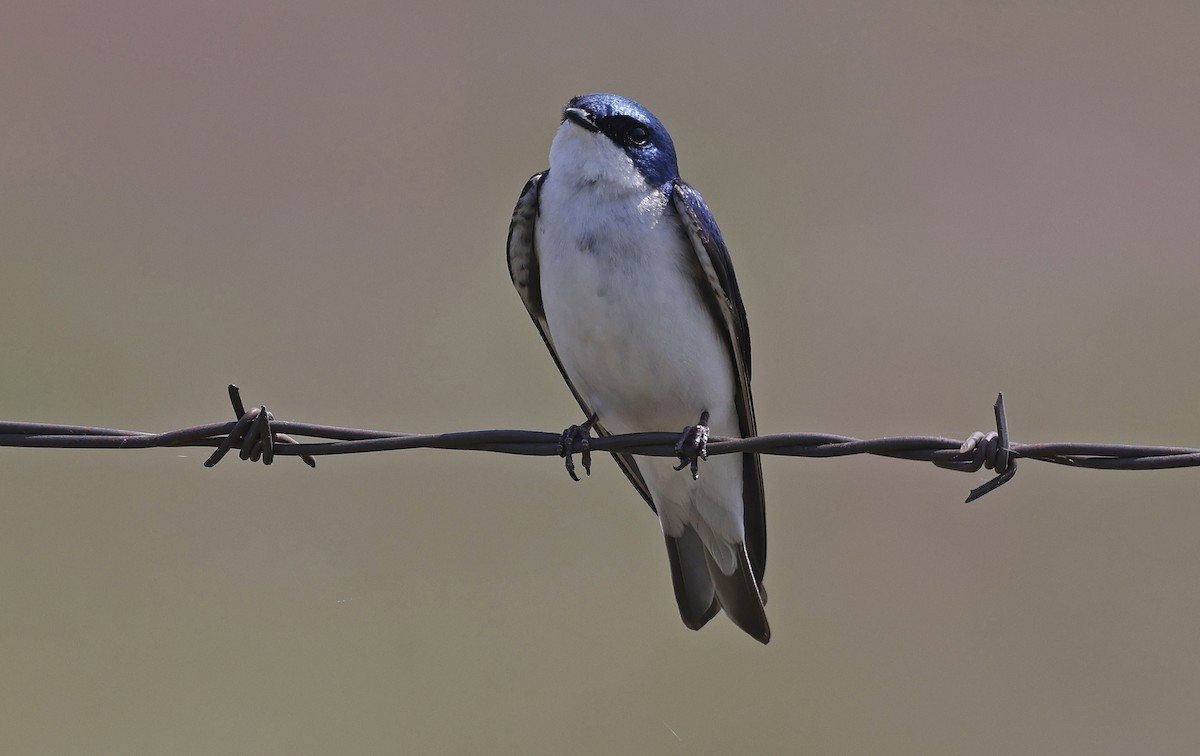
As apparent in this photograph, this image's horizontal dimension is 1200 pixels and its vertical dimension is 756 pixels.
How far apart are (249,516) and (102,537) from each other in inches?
30.1

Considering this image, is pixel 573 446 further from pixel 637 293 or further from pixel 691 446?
pixel 637 293

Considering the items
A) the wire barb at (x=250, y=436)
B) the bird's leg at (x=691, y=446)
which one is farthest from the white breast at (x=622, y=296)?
the wire barb at (x=250, y=436)

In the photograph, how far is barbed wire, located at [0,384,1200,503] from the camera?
317cm

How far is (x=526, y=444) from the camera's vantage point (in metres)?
3.46

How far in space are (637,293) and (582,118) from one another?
643 millimetres

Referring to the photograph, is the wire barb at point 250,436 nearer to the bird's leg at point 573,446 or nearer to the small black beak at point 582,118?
the bird's leg at point 573,446

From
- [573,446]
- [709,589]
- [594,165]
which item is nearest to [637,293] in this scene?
[594,165]

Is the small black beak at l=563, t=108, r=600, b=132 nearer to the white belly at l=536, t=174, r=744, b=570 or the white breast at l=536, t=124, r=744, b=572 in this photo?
the white breast at l=536, t=124, r=744, b=572

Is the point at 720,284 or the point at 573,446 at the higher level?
the point at 720,284

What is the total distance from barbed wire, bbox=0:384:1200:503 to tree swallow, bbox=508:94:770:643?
803mm

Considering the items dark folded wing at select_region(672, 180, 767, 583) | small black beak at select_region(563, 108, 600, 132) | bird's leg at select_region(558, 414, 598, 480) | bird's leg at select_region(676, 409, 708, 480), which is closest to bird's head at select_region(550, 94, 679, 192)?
small black beak at select_region(563, 108, 600, 132)

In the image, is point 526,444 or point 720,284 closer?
point 526,444

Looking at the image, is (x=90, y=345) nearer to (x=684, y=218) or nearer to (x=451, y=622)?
(x=451, y=622)

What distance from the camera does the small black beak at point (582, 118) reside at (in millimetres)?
4652
